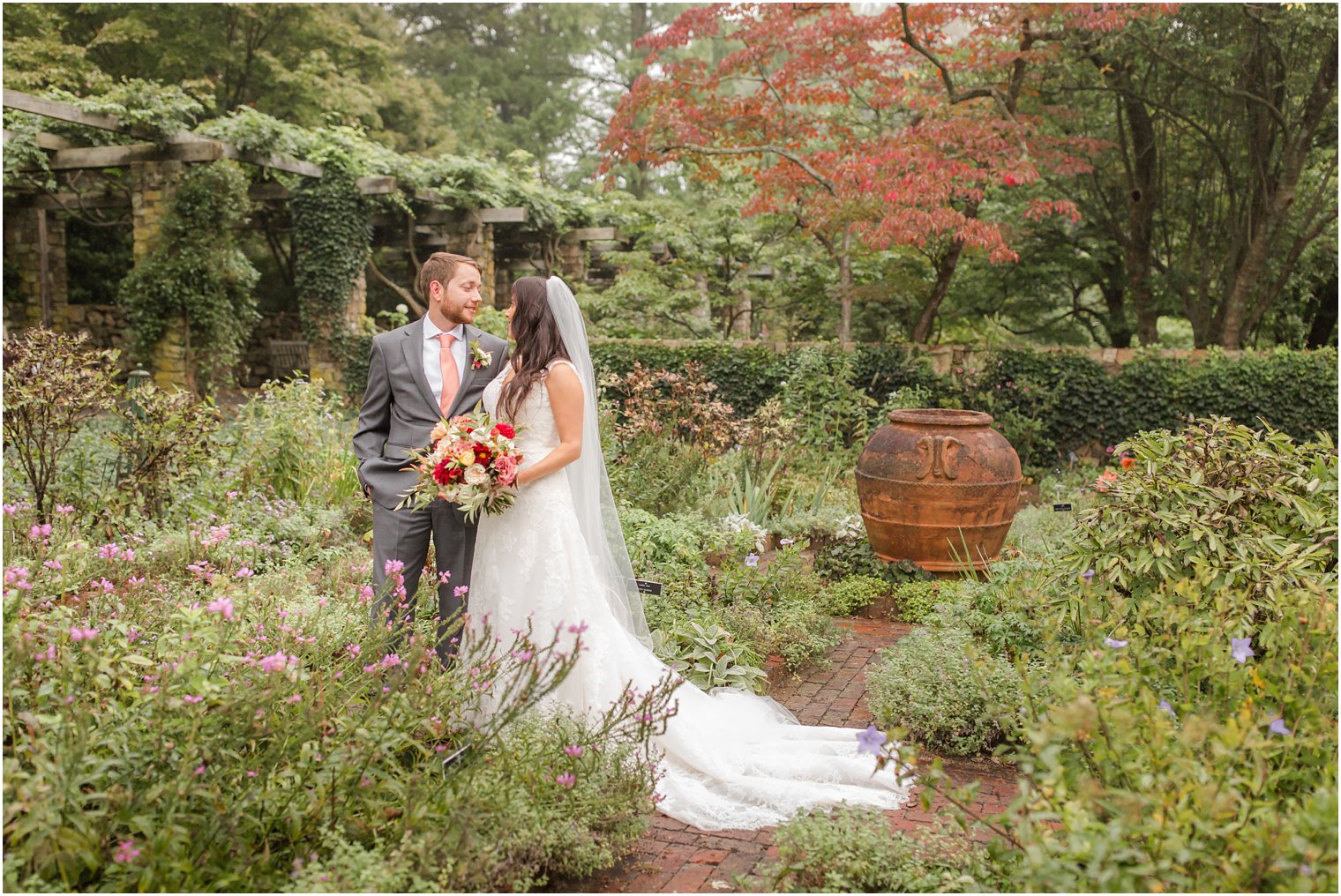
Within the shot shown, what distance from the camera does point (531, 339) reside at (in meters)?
3.70

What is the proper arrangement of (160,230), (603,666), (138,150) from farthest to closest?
(160,230), (138,150), (603,666)

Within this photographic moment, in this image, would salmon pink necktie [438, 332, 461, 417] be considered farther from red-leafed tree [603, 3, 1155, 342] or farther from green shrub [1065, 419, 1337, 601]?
red-leafed tree [603, 3, 1155, 342]

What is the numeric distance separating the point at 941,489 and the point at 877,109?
575cm

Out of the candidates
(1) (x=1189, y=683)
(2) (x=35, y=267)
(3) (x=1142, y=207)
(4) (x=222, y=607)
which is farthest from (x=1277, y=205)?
(2) (x=35, y=267)

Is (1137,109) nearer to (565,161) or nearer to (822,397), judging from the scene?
(822,397)

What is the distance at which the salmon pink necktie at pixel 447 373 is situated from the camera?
3.95 m

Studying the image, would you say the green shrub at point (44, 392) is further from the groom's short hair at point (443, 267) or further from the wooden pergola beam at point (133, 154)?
the wooden pergola beam at point (133, 154)

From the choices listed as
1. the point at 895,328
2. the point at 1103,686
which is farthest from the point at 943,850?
the point at 895,328

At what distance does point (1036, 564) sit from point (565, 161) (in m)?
20.0

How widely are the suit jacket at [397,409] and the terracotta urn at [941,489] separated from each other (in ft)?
9.58

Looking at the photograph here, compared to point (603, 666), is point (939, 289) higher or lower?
higher

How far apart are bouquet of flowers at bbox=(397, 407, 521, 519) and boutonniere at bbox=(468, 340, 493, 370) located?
402 millimetres

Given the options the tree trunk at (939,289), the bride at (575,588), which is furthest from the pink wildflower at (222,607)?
the tree trunk at (939,289)

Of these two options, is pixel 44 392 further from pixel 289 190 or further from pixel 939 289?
pixel 289 190
